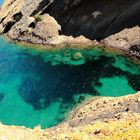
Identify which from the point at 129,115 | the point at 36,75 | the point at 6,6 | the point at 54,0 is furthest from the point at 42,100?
the point at 6,6

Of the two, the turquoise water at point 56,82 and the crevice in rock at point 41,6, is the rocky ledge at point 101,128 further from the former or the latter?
the crevice in rock at point 41,6

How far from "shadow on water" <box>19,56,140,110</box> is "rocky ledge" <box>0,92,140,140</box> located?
13.5 m

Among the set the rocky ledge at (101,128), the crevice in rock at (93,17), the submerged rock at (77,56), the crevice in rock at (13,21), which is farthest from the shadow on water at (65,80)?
the crevice in rock at (13,21)

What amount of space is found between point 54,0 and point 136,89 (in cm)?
4243

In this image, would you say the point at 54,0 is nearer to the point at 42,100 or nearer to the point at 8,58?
the point at 8,58

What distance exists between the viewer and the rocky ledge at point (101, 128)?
35.4 metres

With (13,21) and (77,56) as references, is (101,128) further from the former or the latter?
(13,21)

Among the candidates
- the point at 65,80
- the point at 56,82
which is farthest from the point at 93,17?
the point at 56,82

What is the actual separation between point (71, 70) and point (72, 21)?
1941cm

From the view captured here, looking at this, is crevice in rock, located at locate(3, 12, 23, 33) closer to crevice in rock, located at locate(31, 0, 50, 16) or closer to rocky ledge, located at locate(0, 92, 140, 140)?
crevice in rock, located at locate(31, 0, 50, 16)

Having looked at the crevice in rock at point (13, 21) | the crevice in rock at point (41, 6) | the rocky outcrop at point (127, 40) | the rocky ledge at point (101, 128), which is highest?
the rocky ledge at point (101, 128)

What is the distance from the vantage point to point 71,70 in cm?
6950

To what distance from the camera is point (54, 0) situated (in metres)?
91.6

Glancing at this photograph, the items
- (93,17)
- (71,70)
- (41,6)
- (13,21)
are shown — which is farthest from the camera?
(13,21)
